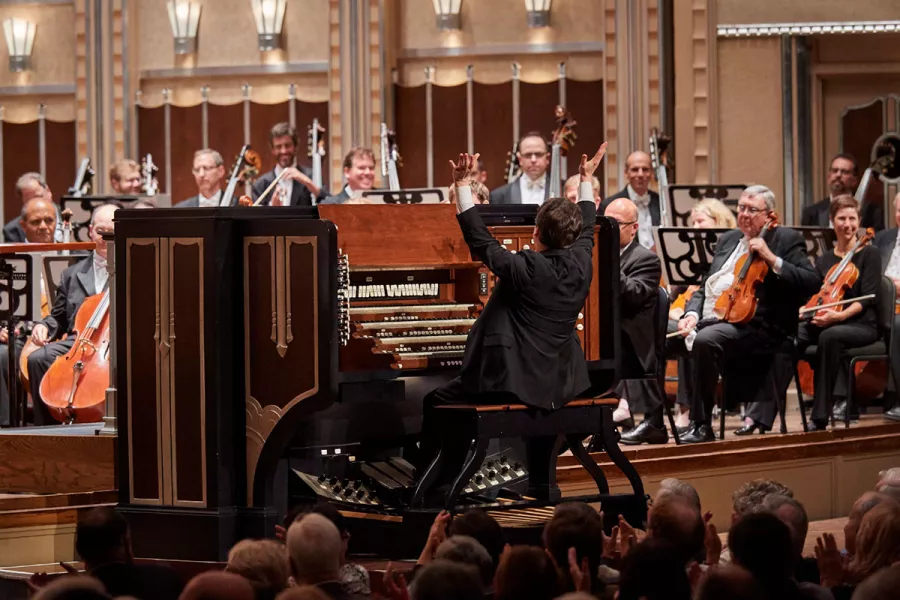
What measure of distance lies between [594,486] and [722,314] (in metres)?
1.28

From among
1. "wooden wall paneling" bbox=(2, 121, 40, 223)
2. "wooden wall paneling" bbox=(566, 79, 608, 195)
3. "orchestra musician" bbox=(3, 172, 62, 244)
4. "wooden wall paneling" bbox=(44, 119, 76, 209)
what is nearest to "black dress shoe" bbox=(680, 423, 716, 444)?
"orchestra musician" bbox=(3, 172, 62, 244)

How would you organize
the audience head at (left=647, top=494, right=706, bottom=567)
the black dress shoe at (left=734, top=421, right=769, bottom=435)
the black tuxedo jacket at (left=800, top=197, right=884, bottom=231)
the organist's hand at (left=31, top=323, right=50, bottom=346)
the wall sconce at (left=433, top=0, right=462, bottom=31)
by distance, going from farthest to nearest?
the wall sconce at (left=433, top=0, right=462, bottom=31), the black tuxedo jacket at (left=800, top=197, right=884, bottom=231), the organist's hand at (left=31, top=323, right=50, bottom=346), the black dress shoe at (left=734, top=421, right=769, bottom=435), the audience head at (left=647, top=494, right=706, bottom=567)

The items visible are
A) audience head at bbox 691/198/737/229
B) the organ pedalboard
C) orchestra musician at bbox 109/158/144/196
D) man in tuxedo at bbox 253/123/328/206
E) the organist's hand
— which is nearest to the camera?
the organ pedalboard

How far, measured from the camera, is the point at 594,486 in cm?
649

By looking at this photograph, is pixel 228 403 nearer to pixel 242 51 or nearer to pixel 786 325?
pixel 786 325

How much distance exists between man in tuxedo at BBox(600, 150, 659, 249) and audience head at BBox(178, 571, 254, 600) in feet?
20.5

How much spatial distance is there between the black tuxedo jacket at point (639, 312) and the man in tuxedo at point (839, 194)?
246 cm

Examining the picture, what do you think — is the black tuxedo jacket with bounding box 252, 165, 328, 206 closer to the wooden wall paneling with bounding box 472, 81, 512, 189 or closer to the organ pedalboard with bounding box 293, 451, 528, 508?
the wooden wall paneling with bounding box 472, 81, 512, 189

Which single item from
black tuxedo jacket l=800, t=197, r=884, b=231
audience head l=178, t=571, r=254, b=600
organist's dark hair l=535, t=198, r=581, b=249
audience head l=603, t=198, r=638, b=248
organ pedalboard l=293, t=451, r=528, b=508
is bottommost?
organ pedalboard l=293, t=451, r=528, b=508

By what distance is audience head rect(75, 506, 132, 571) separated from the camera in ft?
12.8

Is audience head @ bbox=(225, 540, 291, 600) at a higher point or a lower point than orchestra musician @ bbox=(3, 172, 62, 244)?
lower

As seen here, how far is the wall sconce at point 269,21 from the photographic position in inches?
482

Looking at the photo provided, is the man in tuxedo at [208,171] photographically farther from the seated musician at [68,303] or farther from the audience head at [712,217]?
the audience head at [712,217]

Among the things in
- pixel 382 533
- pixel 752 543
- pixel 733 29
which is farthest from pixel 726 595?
pixel 733 29
